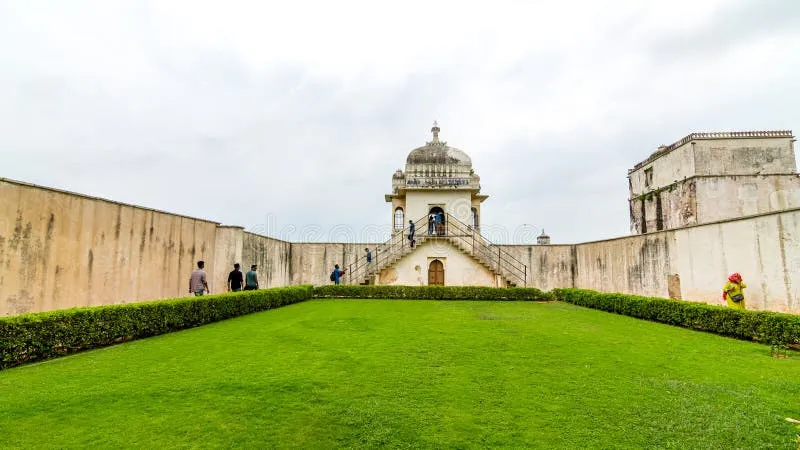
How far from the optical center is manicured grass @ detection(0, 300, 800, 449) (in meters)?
3.73

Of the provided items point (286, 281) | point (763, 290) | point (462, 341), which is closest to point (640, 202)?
point (763, 290)

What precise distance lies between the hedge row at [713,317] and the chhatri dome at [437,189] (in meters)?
11.0

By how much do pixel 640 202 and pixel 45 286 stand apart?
43.2m

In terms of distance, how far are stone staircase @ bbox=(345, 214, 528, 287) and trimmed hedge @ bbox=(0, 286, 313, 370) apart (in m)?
11.6

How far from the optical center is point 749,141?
30562 mm

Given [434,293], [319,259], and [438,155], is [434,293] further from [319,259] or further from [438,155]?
[438,155]

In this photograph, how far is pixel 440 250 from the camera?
71.9 ft

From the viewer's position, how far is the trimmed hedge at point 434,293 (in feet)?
59.8

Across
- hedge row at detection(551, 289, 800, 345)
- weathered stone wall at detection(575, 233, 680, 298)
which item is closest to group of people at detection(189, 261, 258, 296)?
hedge row at detection(551, 289, 800, 345)

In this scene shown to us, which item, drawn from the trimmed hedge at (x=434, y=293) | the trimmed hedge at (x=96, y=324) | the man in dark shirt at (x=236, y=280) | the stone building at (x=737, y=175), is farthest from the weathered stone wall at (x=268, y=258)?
the stone building at (x=737, y=175)

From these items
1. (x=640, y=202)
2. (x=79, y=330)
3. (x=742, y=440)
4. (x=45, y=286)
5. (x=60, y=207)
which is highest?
(x=640, y=202)

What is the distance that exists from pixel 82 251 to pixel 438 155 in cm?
1998

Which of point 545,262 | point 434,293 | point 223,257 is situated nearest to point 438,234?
point 434,293

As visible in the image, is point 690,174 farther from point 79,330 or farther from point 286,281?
point 79,330
